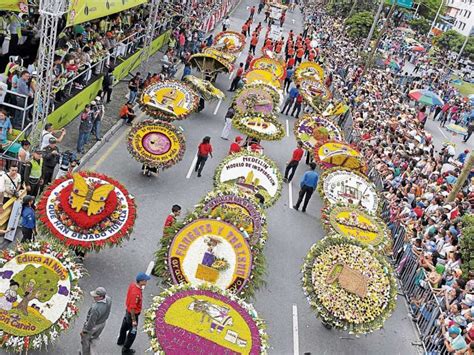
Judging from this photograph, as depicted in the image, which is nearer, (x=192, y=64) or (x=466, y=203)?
(x=466, y=203)

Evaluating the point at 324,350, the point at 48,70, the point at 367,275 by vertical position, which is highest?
the point at 48,70

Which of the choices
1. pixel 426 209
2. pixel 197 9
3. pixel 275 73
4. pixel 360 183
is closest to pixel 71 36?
pixel 275 73

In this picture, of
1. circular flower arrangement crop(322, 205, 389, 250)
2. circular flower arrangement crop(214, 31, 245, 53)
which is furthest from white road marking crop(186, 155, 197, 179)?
circular flower arrangement crop(214, 31, 245, 53)

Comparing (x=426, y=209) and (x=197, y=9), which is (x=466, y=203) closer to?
(x=426, y=209)

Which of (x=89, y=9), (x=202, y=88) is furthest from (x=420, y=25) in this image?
(x=89, y=9)

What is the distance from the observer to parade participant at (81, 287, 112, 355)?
902 cm

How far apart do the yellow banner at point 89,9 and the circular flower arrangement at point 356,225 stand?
886 centimetres

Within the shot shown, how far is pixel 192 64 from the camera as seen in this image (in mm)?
27281

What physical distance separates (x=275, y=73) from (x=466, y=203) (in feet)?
39.5

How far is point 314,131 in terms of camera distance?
70.1 feet

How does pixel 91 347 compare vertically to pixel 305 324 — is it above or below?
above

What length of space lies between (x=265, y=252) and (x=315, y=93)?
13.1m

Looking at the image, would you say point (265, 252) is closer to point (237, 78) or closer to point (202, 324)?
point (202, 324)

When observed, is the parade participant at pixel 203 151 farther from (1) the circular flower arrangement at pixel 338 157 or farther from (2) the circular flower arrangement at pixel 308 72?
(2) the circular flower arrangement at pixel 308 72
